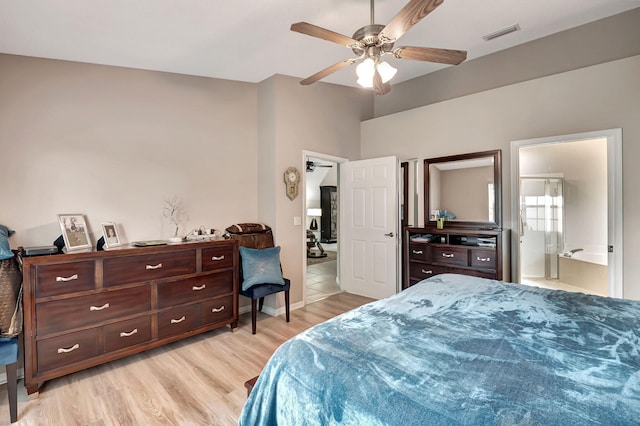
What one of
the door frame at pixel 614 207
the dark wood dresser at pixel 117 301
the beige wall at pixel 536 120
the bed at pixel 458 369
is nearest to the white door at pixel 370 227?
the beige wall at pixel 536 120

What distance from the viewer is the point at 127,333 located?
2580 mm

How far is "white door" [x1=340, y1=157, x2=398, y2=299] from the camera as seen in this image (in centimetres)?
429

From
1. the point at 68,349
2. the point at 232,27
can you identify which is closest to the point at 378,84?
the point at 232,27

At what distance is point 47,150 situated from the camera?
2.62m

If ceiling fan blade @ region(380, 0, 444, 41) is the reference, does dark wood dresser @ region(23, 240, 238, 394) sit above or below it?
below

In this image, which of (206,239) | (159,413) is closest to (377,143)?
(206,239)

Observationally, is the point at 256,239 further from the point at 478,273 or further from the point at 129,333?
the point at 478,273

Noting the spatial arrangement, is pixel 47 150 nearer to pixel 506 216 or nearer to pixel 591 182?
pixel 506 216

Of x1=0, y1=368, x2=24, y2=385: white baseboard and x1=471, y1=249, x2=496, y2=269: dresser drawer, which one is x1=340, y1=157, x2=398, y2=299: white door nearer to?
x1=471, y1=249, x2=496, y2=269: dresser drawer

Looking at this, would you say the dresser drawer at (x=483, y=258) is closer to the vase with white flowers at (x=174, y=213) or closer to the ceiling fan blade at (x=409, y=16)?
the ceiling fan blade at (x=409, y=16)

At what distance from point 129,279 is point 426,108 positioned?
13.3 ft

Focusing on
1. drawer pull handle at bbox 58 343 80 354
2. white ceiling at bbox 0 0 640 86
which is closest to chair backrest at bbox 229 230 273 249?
drawer pull handle at bbox 58 343 80 354

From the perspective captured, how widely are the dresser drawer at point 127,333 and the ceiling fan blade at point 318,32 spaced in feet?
8.46

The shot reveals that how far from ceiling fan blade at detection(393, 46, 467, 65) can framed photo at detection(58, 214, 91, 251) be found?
2.92 meters
